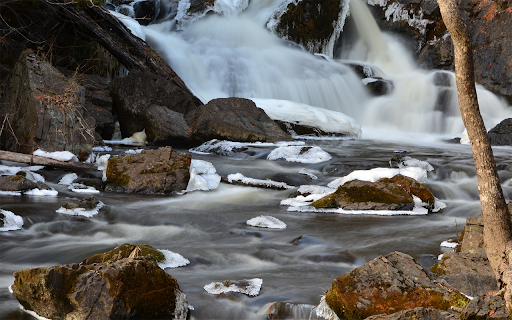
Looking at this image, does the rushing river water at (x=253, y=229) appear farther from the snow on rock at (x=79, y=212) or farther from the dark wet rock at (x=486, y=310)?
the dark wet rock at (x=486, y=310)

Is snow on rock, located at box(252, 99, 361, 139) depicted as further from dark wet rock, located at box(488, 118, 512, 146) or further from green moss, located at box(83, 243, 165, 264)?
green moss, located at box(83, 243, 165, 264)

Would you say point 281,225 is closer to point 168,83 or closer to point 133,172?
point 133,172

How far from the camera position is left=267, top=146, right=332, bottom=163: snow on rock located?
10.6 m

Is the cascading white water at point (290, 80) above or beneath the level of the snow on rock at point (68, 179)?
above

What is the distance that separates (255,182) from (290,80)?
10.3 metres

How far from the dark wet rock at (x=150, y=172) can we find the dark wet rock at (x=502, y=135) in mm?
9675

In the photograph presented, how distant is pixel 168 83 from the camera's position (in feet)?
45.5

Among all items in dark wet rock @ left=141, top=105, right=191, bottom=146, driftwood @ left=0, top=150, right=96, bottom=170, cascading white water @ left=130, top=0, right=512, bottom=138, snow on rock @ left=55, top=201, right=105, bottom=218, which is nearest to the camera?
snow on rock @ left=55, top=201, right=105, bottom=218

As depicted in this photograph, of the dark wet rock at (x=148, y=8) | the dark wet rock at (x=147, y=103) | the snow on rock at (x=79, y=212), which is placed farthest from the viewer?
the dark wet rock at (x=148, y=8)

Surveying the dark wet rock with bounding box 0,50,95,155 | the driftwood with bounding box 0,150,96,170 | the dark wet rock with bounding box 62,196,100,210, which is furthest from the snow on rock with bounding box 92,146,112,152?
the dark wet rock with bounding box 62,196,100,210

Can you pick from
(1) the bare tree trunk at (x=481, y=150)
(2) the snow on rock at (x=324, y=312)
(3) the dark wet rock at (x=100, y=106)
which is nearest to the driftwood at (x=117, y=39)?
(3) the dark wet rock at (x=100, y=106)

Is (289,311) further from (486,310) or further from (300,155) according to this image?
(300,155)

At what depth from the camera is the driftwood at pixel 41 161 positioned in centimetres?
809

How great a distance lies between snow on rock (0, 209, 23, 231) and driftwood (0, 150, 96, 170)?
2469mm
